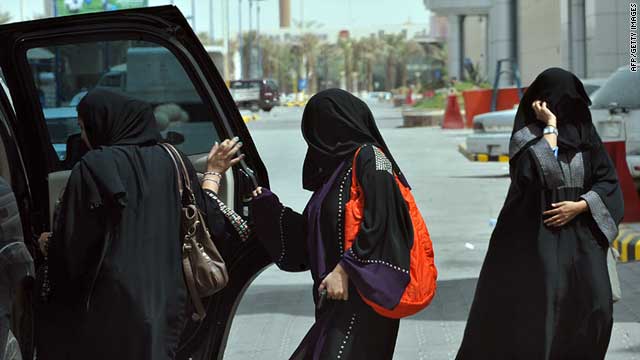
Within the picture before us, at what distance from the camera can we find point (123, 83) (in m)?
7.25

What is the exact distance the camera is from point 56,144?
5.50 m

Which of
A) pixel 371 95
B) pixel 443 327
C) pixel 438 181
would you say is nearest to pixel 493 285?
pixel 443 327

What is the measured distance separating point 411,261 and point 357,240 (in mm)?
218

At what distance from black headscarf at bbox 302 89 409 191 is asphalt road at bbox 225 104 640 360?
8.65ft

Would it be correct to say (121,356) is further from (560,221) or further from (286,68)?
(286,68)

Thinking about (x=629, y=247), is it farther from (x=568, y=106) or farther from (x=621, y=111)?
(x=568, y=106)

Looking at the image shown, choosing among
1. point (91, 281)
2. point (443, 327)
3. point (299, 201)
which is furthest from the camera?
point (299, 201)

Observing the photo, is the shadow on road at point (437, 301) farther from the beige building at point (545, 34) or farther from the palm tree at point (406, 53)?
the palm tree at point (406, 53)

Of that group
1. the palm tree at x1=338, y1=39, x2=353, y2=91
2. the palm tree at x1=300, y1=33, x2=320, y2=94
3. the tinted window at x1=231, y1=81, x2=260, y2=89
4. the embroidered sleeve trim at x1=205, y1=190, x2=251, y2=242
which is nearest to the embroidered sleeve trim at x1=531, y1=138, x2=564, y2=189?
the embroidered sleeve trim at x1=205, y1=190, x2=251, y2=242

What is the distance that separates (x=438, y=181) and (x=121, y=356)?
1471 centimetres

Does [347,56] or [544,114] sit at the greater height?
[347,56]

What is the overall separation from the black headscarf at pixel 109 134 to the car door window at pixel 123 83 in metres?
0.32

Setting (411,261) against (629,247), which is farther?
(629,247)

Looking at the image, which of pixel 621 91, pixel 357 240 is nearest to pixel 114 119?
pixel 357 240
